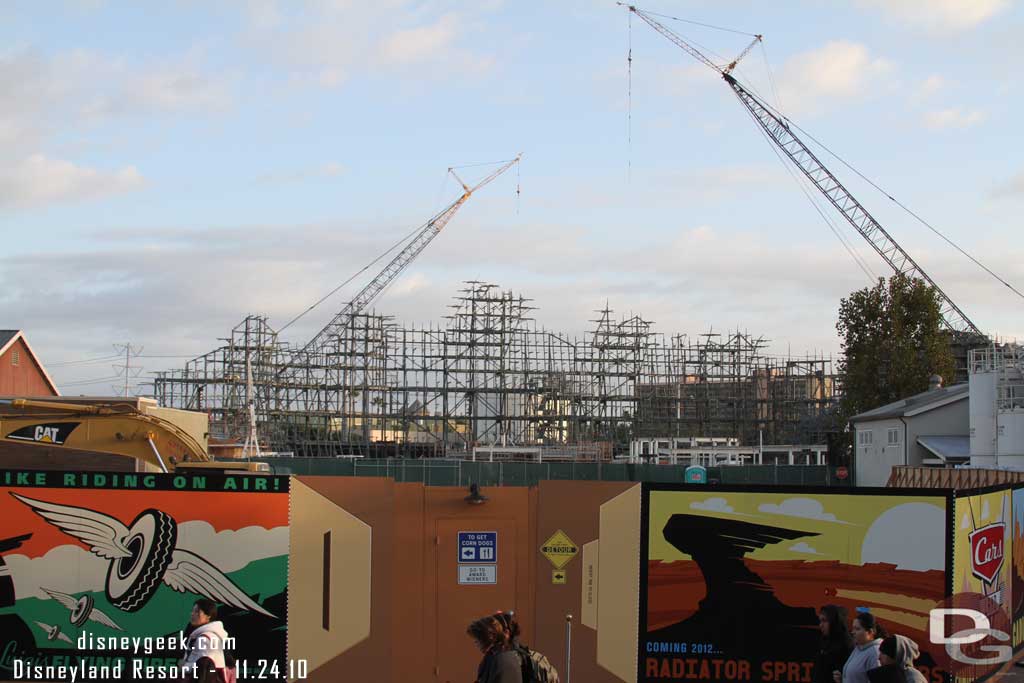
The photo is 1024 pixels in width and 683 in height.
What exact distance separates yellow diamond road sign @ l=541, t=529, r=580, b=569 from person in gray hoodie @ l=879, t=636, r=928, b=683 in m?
4.19

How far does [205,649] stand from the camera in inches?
312

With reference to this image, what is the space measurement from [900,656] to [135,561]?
730 cm

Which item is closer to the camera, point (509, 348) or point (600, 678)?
point (600, 678)

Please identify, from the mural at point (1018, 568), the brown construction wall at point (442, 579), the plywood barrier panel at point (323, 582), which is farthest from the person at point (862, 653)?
the mural at point (1018, 568)

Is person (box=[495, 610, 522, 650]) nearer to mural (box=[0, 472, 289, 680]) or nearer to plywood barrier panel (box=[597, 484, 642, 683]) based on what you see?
plywood barrier panel (box=[597, 484, 642, 683])

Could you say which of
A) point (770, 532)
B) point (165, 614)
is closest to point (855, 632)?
point (770, 532)

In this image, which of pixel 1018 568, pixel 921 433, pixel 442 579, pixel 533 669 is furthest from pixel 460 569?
pixel 921 433

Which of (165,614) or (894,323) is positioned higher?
(894,323)

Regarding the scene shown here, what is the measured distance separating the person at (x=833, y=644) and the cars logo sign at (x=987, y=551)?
4.32 metres

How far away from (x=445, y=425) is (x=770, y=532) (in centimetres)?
6845

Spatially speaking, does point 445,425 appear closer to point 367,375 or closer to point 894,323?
point 367,375

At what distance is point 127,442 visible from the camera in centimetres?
1611

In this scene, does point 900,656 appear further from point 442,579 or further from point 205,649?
point 442,579

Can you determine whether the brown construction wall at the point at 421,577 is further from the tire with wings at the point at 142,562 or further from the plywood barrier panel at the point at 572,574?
the tire with wings at the point at 142,562
